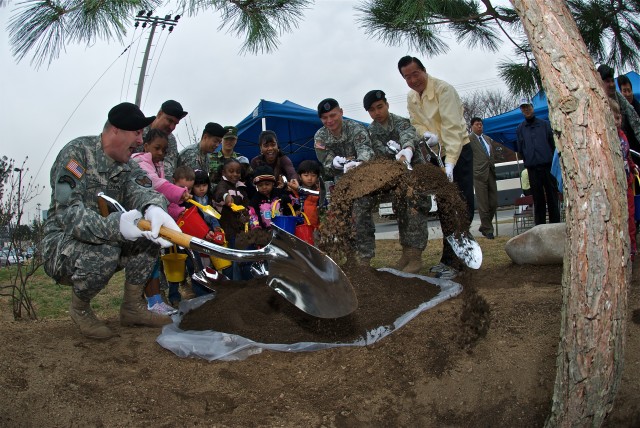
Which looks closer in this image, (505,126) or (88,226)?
(88,226)

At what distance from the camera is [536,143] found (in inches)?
265

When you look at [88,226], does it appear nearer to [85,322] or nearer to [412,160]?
[85,322]

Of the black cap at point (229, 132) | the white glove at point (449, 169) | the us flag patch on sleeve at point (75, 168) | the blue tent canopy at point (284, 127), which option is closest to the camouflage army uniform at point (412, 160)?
the white glove at point (449, 169)

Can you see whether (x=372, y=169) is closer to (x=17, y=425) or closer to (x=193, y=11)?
(x=193, y=11)

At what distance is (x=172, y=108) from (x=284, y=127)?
17.3 feet

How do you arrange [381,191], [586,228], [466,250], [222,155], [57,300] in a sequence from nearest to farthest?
1. [586,228]
2. [381,191]
3. [466,250]
4. [222,155]
5. [57,300]

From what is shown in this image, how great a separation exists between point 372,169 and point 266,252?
120cm

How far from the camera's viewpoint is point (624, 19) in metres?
4.56

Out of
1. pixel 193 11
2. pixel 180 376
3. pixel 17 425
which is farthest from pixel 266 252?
pixel 193 11

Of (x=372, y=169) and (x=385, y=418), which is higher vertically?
(x=372, y=169)

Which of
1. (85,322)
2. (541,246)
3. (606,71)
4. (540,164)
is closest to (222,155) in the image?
(85,322)

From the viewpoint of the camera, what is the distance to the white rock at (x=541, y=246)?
15.2 feet

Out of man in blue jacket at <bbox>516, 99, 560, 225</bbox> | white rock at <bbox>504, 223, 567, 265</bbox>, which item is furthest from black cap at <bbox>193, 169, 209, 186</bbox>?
man in blue jacket at <bbox>516, 99, 560, 225</bbox>

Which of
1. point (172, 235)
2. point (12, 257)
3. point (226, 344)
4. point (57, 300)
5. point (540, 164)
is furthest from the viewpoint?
point (12, 257)
